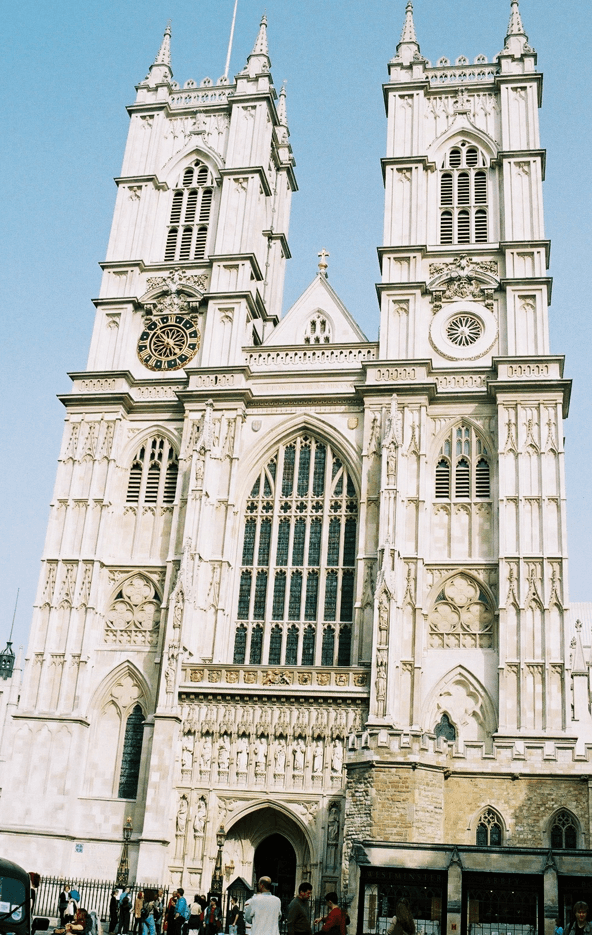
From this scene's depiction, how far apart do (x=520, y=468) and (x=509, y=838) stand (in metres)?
11.4

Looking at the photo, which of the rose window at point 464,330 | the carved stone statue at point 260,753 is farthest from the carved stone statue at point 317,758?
the rose window at point 464,330

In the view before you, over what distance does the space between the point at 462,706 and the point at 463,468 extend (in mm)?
7021

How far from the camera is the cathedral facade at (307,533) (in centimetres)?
2658

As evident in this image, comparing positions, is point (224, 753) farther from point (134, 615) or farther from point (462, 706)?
point (462, 706)

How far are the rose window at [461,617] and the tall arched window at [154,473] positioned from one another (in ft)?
29.3

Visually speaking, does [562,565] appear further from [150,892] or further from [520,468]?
[150,892]

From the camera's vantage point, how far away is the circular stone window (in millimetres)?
32656

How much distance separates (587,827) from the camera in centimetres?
2212

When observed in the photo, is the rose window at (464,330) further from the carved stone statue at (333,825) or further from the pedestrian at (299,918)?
the pedestrian at (299,918)

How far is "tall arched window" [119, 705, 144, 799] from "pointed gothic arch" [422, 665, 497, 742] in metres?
8.01

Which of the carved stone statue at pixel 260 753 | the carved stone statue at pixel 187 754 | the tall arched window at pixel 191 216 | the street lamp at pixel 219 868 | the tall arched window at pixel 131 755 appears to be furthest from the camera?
the tall arched window at pixel 191 216

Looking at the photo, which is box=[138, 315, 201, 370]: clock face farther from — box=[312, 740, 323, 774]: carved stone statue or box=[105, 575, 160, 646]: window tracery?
box=[312, 740, 323, 774]: carved stone statue

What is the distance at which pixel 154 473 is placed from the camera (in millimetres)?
33312

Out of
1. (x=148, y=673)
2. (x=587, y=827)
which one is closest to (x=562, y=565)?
(x=587, y=827)
